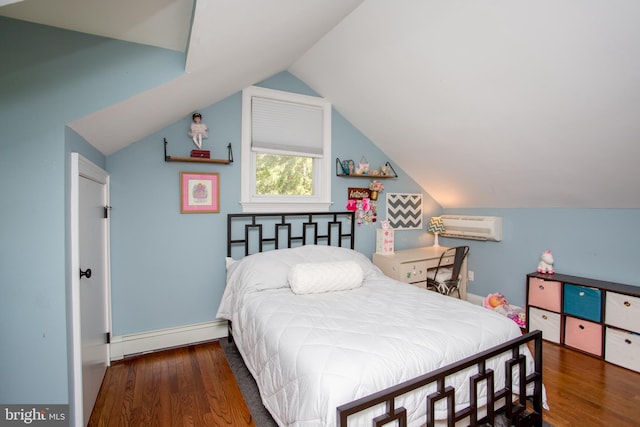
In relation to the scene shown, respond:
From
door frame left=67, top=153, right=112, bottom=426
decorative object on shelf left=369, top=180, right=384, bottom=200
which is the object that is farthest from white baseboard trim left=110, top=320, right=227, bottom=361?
decorative object on shelf left=369, top=180, right=384, bottom=200

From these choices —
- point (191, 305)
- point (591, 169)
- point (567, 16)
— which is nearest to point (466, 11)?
point (567, 16)

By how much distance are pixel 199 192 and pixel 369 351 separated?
6.77 ft

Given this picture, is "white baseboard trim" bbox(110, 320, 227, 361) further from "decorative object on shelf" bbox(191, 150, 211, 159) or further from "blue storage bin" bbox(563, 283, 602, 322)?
"blue storage bin" bbox(563, 283, 602, 322)

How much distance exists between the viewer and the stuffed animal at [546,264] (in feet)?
10.1

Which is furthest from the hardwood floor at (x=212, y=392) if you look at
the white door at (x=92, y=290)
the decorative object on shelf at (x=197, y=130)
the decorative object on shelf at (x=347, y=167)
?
the decorative object on shelf at (x=347, y=167)

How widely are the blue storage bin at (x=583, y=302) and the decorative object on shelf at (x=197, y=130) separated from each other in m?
3.57

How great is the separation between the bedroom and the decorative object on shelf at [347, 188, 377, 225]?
4.2 inches

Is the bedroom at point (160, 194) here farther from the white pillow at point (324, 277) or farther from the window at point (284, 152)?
the white pillow at point (324, 277)

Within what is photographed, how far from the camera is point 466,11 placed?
1834 mm

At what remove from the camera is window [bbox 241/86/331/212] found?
9.76ft

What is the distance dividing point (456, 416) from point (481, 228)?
2.68 m

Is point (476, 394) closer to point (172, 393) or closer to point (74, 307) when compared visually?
point (172, 393)

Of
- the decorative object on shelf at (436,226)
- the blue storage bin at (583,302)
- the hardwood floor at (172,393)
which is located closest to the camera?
the hardwood floor at (172,393)

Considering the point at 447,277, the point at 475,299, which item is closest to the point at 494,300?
the point at 475,299
